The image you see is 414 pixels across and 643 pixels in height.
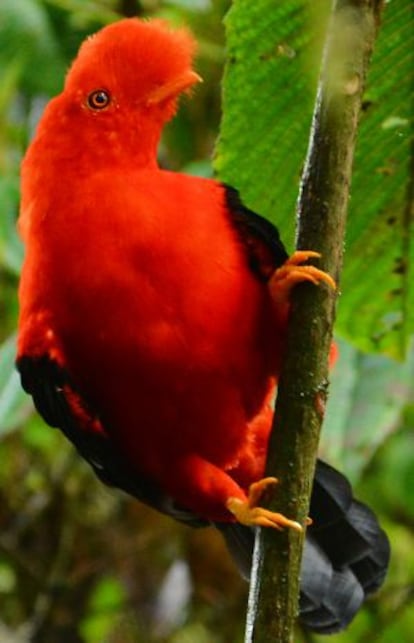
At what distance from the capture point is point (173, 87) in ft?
6.68

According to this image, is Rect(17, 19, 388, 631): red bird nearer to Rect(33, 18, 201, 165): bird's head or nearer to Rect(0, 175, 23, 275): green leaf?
Rect(33, 18, 201, 165): bird's head

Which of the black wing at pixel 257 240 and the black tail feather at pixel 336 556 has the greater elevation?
the black wing at pixel 257 240

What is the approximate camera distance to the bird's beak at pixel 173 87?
202 centimetres

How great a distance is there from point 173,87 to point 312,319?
642 mm

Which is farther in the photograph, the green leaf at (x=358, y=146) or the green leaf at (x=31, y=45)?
the green leaf at (x=31, y=45)

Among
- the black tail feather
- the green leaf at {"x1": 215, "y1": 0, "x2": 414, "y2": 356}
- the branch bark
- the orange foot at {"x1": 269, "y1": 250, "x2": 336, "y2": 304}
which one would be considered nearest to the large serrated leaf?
the black tail feather

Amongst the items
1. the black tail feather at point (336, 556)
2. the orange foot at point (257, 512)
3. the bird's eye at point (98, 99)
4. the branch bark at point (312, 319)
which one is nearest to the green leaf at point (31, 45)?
the bird's eye at point (98, 99)

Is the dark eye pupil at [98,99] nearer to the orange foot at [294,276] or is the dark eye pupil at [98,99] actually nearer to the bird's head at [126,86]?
the bird's head at [126,86]

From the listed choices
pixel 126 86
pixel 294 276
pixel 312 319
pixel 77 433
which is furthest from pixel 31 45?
pixel 312 319

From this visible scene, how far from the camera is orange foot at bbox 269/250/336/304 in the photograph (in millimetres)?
1560

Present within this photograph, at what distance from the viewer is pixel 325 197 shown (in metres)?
1.53

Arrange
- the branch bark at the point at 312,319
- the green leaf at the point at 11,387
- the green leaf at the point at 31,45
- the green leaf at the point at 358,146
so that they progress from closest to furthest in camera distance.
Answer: the branch bark at the point at 312,319 < the green leaf at the point at 358,146 < the green leaf at the point at 11,387 < the green leaf at the point at 31,45

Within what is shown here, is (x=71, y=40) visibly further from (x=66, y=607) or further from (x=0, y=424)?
(x=66, y=607)

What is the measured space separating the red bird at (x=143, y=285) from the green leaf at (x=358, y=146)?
84 mm
